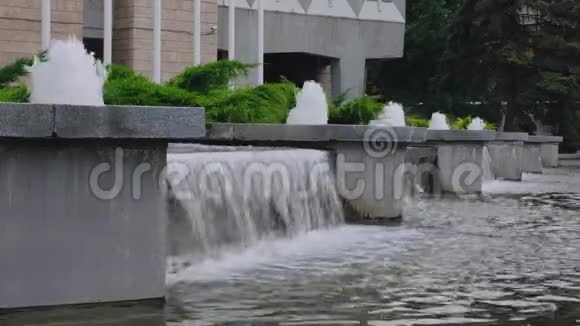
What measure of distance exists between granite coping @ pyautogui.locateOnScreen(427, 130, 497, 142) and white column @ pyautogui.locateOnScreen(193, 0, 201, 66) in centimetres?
1030

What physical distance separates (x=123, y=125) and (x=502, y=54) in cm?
3556

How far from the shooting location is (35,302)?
570cm

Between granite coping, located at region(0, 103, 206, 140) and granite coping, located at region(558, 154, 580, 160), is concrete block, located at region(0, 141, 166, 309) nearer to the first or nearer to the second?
granite coping, located at region(0, 103, 206, 140)

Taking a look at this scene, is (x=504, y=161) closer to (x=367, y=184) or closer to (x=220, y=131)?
(x=367, y=184)

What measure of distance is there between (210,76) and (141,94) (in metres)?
1.56

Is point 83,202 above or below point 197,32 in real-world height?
below

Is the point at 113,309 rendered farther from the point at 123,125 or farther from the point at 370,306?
the point at 370,306

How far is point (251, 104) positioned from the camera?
11516 millimetres

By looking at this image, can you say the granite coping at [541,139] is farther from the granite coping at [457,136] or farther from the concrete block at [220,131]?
the concrete block at [220,131]

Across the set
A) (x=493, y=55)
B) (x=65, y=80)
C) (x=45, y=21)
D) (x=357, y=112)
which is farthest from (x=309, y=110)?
(x=493, y=55)

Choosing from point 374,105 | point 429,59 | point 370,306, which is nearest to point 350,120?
point 374,105

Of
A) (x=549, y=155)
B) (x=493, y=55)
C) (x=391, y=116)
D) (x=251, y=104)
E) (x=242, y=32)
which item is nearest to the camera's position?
(x=251, y=104)

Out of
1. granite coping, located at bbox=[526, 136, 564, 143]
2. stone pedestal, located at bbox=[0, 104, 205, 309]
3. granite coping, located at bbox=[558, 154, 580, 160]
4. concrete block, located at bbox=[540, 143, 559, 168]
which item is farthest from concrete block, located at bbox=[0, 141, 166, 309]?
granite coping, located at bbox=[558, 154, 580, 160]

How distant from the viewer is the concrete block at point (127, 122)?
18.3ft
